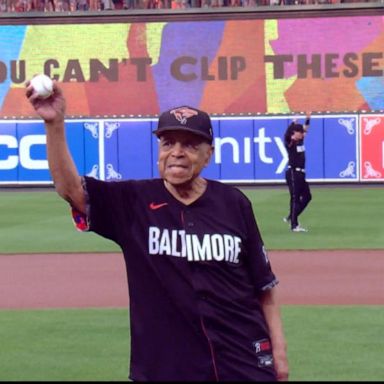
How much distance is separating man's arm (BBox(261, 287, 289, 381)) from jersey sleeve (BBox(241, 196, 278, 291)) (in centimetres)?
6

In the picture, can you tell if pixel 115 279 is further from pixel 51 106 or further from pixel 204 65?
pixel 204 65

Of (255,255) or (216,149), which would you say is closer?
(255,255)

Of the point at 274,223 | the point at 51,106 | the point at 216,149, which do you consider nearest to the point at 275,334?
Result: the point at 51,106

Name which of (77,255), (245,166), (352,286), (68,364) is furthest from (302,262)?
(245,166)

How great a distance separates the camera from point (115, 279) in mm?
14703

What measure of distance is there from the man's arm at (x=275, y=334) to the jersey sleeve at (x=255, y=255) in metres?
0.06

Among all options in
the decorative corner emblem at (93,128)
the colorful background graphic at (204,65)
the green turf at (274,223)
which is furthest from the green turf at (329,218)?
the decorative corner emblem at (93,128)

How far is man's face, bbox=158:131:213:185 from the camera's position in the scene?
4.80 metres

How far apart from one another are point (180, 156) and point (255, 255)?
536mm

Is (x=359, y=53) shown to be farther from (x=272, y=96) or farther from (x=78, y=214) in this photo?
(x=78, y=214)

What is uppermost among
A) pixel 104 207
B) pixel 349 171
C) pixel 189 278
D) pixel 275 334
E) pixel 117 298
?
pixel 349 171

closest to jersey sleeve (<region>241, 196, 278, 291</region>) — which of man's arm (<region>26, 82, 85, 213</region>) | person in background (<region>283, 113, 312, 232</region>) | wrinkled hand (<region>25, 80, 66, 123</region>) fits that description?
man's arm (<region>26, 82, 85, 213</region>)

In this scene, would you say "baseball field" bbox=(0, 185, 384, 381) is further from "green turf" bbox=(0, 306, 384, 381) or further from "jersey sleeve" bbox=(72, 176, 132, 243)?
"jersey sleeve" bbox=(72, 176, 132, 243)

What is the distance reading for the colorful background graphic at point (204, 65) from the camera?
34.6 m
